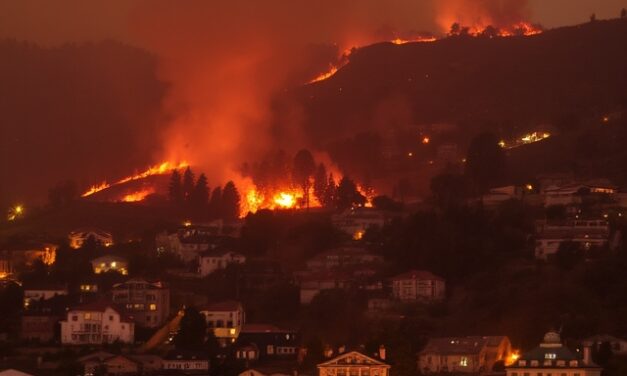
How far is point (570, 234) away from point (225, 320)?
18.6 meters

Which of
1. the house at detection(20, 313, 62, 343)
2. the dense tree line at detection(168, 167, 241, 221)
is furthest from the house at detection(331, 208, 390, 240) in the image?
the house at detection(20, 313, 62, 343)

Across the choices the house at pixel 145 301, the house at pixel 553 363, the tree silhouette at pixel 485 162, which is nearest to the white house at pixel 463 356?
the house at pixel 553 363

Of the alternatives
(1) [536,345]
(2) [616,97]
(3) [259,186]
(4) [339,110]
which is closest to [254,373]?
(1) [536,345]

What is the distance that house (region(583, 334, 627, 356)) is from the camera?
3292 inches

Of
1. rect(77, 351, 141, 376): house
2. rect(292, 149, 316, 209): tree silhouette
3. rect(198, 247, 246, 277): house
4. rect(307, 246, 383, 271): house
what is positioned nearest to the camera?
rect(77, 351, 141, 376): house

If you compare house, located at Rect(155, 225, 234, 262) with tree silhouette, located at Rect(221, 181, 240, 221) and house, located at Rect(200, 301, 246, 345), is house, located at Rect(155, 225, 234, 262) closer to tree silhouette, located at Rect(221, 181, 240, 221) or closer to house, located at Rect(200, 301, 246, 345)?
tree silhouette, located at Rect(221, 181, 240, 221)

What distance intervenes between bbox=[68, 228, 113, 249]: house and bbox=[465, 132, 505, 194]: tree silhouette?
21.2m

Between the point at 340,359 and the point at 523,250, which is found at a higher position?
the point at 523,250

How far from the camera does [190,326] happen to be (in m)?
91.2

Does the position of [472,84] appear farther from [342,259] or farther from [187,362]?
[187,362]

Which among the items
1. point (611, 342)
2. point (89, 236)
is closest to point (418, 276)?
point (611, 342)

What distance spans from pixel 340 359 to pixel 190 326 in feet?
35.7

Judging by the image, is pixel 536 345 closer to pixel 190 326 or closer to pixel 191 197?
pixel 190 326

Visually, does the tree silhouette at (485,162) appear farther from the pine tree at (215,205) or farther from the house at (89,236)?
the house at (89,236)
